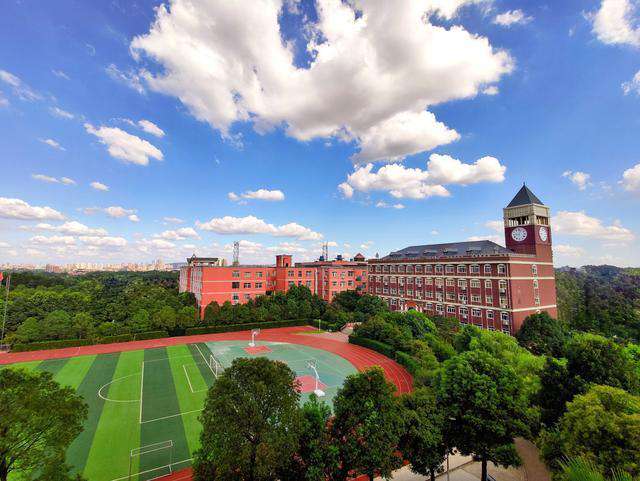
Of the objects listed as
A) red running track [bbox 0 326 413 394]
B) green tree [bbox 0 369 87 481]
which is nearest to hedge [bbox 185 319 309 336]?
red running track [bbox 0 326 413 394]

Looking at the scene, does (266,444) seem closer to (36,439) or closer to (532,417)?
(36,439)

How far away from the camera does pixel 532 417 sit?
43.4 ft

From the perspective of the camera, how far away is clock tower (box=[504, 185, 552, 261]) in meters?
42.8

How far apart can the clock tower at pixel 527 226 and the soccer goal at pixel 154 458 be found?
4866cm

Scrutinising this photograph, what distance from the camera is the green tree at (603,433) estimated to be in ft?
29.1

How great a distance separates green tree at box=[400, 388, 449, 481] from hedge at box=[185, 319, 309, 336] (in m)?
38.6

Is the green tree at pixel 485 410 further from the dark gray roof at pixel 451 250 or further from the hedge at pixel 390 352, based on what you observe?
the dark gray roof at pixel 451 250

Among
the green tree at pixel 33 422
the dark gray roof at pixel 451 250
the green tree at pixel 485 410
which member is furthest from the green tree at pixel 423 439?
the dark gray roof at pixel 451 250

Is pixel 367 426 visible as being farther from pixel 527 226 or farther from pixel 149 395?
pixel 527 226

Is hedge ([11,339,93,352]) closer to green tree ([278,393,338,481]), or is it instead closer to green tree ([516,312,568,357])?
green tree ([278,393,338,481])

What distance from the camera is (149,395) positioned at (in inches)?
955

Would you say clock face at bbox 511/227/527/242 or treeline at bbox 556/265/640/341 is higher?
clock face at bbox 511/227/527/242

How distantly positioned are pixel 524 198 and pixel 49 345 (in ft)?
224

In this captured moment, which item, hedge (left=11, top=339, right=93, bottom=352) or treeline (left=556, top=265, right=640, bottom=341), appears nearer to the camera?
hedge (left=11, top=339, right=93, bottom=352)
